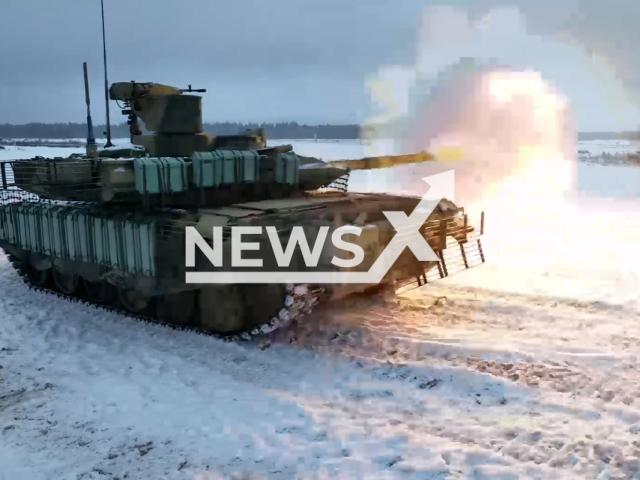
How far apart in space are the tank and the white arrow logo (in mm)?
29

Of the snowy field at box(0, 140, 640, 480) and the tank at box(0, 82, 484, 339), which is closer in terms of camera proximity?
the snowy field at box(0, 140, 640, 480)

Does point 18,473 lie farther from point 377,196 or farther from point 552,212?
point 552,212

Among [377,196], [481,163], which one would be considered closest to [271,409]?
[377,196]

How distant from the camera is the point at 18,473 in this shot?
213 inches

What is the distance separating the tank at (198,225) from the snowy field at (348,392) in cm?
52

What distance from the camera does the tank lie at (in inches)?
315

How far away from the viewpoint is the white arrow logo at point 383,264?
7.95m

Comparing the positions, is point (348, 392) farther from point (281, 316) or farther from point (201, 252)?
point (201, 252)

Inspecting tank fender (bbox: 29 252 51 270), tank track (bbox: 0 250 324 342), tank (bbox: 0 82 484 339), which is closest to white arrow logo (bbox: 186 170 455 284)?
tank (bbox: 0 82 484 339)

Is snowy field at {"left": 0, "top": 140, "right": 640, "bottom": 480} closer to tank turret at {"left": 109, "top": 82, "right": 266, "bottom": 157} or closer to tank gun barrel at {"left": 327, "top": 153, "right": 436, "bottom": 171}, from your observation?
tank gun barrel at {"left": 327, "top": 153, "right": 436, "bottom": 171}

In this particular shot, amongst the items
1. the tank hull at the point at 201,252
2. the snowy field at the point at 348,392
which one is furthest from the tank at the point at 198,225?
the snowy field at the point at 348,392

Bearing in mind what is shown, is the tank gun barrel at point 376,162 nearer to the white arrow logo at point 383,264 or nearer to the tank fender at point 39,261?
the white arrow logo at point 383,264

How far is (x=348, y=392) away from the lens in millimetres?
6918

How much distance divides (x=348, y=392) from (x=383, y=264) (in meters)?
2.29
